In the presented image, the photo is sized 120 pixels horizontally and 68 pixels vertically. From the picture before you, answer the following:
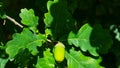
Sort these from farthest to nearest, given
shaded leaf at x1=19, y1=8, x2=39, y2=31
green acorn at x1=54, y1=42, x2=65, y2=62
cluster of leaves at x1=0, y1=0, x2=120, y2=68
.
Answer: shaded leaf at x1=19, y1=8, x2=39, y2=31
cluster of leaves at x1=0, y1=0, x2=120, y2=68
green acorn at x1=54, y1=42, x2=65, y2=62

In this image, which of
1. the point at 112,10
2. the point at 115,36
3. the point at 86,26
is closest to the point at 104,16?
Result: the point at 112,10

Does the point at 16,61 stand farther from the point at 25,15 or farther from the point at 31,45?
the point at 25,15

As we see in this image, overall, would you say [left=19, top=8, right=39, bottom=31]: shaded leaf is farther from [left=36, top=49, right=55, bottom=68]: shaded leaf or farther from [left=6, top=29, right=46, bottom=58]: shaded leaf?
[left=36, top=49, right=55, bottom=68]: shaded leaf

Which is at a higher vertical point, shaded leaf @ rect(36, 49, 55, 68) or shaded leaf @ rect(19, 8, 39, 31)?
shaded leaf @ rect(19, 8, 39, 31)

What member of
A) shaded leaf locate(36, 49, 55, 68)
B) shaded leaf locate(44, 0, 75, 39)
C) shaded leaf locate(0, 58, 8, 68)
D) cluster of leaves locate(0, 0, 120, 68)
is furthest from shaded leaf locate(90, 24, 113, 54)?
shaded leaf locate(0, 58, 8, 68)

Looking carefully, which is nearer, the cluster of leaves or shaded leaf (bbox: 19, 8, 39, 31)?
the cluster of leaves
